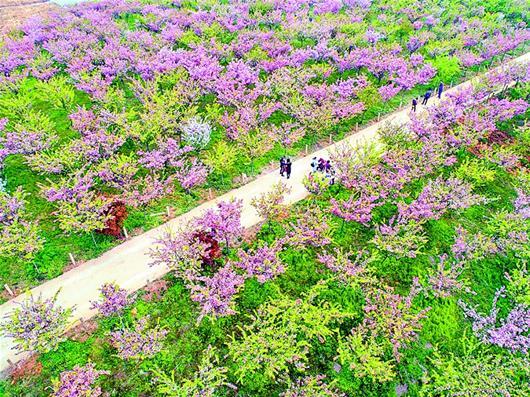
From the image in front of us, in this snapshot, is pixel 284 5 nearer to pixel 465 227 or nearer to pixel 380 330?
pixel 465 227

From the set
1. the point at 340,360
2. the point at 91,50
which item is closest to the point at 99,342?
the point at 340,360

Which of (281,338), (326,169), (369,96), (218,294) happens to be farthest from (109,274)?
(369,96)

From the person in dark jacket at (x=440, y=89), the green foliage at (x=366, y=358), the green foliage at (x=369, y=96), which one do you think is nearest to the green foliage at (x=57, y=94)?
the green foliage at (x=369, y=96)

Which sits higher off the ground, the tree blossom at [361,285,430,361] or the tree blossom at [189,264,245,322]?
the tree blossom at [189,264,245,322]

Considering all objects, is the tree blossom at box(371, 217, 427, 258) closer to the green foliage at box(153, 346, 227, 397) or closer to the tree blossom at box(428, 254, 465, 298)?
the tree blossom at box(428, 254, 465, 298)

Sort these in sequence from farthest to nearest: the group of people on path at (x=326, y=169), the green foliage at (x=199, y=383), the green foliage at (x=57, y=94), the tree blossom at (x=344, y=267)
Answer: the green foliage at (x=57, y=94) → the group of people on path at (x=326, y=169) → the tree blossom at (x=344, y=267) → the green foliage at (x=199, y=383)

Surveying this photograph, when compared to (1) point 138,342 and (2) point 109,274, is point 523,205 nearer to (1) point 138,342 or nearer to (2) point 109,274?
(1) point 138,342

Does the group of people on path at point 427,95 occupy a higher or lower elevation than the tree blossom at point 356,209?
higher

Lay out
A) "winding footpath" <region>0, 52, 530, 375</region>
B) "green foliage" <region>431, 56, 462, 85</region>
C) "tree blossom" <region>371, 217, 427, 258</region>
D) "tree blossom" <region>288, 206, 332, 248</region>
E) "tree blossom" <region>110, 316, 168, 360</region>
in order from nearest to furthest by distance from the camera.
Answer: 1. "tree blossom" <region>110, 316, 168, 360</region>
2. "winding footpath" <region>0, 52, 530, 375</region>
3. "tree blossom" <region>371, 217, 427, 258</region>
4. "tree blossom" <region>288, 206, 332, 248</region>
5. "green foliage" <region>431, 56, 462, 85</region>

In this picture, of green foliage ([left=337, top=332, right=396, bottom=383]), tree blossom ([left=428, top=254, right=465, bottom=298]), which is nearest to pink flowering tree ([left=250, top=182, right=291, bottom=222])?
green foliage ([left=337, top=332, right=396, bottom=383])

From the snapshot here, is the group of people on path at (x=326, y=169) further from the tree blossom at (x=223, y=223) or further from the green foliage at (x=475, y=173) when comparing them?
the green foliage at (x=475, y=173)

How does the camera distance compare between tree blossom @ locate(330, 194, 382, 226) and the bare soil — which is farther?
the bare soil
